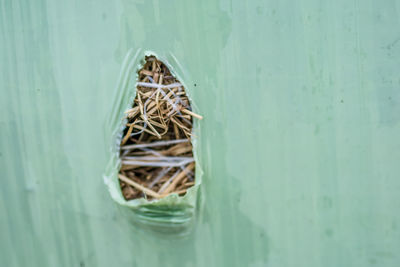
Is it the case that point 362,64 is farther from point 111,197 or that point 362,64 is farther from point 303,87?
point 111,197

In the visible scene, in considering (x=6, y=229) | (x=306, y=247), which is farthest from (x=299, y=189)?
(x=6, y=229)

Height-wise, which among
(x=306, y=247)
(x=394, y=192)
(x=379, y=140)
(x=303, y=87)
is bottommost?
(x=306, y=247)

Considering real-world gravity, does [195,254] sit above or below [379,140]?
below
